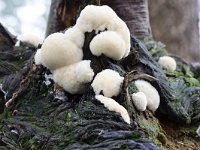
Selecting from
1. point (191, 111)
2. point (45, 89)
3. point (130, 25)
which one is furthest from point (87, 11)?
point (130, 25)

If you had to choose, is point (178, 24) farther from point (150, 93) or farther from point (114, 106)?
point (114, 106)

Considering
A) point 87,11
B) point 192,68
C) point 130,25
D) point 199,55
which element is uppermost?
point 87,11

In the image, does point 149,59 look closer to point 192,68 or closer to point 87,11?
point 87,11

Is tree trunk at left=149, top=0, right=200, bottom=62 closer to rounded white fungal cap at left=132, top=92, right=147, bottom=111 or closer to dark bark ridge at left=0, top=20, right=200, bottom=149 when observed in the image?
dark bark ridge at left=0, top=20, right=200, bottom=149

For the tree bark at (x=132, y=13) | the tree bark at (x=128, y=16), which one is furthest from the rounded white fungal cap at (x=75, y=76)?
the tree bark at (x=132, y=13)

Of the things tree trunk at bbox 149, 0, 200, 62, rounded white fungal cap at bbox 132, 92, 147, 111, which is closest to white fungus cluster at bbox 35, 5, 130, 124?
rounded white fungal cap at bbox 132, 92, 147, 111

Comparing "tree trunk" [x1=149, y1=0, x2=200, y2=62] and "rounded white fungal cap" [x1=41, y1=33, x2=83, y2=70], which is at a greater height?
"rounded white fungal cap" [x1=41, y1=33, x2=83, y2=70]

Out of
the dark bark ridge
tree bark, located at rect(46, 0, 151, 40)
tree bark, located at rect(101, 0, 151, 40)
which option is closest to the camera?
the dark bark ridge
